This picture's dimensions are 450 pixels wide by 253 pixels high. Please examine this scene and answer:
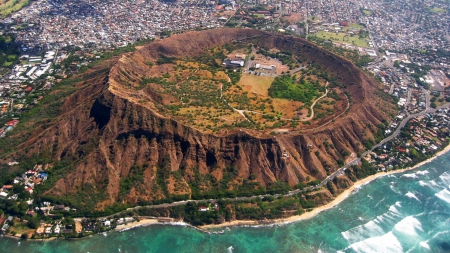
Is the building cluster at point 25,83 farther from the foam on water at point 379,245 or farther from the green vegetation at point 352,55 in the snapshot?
the green vegetation at point 352,55

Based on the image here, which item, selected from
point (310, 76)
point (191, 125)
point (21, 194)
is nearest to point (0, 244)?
point (21, 194)

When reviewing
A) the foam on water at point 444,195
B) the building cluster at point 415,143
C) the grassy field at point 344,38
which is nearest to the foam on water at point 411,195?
the foam on water at point 444,195

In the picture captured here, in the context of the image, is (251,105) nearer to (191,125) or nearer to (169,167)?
(191,125)

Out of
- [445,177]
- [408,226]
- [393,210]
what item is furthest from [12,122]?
[445,177]

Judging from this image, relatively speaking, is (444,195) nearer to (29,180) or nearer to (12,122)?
(29,180)

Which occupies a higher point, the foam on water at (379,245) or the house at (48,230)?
the foam on water at (379,245)

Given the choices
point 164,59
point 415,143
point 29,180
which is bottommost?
point 415,143
